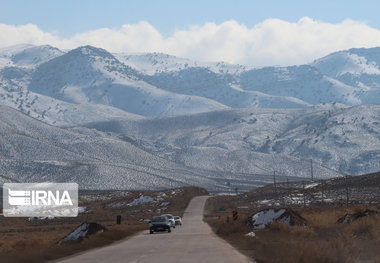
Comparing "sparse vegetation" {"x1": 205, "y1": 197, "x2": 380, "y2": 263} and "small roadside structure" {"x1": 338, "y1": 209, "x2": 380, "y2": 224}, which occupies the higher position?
"small roadside structure" {"x1": 338, "y1": 209, "x2": 380, "y2": 224}

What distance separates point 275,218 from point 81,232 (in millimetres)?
15949

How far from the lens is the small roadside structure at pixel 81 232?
188 feet

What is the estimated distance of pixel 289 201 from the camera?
174 metres

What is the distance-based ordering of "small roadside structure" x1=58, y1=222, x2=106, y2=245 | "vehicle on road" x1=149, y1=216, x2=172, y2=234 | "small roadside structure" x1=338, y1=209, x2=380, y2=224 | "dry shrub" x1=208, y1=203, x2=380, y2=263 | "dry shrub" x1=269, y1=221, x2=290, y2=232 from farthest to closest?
"vehicle on road" x1=149, y1=216, x2=172, y2=234 < "small roadside structure" x1=58, y1=222, x2=106, y2=245 < "small roadside structure" x1=338, y1=209, x2=380, y2=224 < "dry shrub" x1=269, y1=221, x2=290, y2=232 < "dry shrub" x1=208, y1=203, x2=380, y2=263

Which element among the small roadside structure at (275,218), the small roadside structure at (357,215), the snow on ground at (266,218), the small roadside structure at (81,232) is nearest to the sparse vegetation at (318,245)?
the small roadside structure at (275,218)

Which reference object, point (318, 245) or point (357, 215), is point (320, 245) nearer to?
point (318, 245)

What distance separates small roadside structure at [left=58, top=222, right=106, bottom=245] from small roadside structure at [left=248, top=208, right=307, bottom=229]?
1276cm

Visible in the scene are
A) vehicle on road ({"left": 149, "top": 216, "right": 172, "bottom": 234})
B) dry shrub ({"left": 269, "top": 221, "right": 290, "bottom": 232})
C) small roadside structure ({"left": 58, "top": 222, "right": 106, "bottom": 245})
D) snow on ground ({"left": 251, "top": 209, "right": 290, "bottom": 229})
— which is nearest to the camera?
dry shrub ({"left": 269, "top": 221, "right": 290, "bottom": 232})

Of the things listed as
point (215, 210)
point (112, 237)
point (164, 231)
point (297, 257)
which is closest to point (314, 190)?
point (215, 210)

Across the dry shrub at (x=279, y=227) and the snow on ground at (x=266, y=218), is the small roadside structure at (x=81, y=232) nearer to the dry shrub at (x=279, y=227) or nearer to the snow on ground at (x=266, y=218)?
the snow on ground at (x=266, y=218)

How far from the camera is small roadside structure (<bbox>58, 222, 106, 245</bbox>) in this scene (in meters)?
57.3

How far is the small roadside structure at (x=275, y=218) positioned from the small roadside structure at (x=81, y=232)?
12763 mm

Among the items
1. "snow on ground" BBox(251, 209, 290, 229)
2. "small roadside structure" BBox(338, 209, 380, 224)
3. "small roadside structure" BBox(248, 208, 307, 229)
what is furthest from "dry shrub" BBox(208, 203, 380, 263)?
"snow on ground" BBox(251, 209, 290, 229)

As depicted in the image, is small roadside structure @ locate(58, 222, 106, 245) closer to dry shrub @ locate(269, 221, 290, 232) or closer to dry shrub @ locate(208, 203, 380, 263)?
dry shrub @ locate(208, 203, 380, 263)
